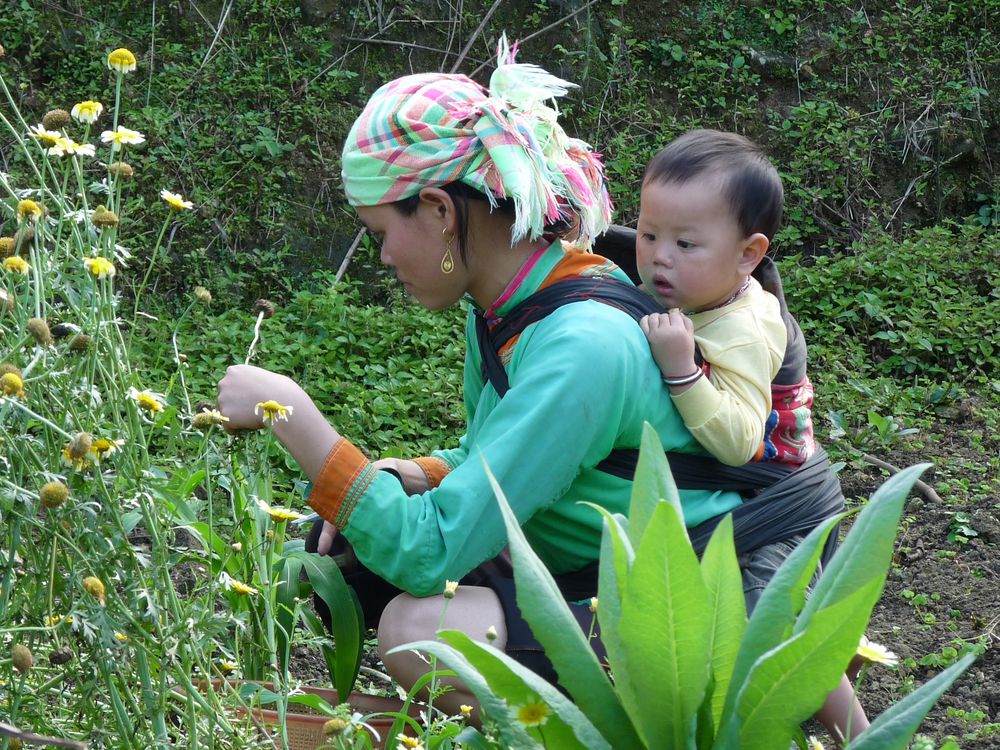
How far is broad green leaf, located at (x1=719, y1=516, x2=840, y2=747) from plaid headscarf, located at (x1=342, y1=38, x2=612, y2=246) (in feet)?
3.13

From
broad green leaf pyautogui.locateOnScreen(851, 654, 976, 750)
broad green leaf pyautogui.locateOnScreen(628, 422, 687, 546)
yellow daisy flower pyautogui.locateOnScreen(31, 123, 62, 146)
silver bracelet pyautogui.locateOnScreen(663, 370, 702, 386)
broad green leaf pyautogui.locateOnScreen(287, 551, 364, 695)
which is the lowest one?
broad green leaf pyautogui.locateOnScreen(287, 551, 364, 695)

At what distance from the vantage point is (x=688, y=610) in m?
1.61

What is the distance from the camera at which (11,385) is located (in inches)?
64.3

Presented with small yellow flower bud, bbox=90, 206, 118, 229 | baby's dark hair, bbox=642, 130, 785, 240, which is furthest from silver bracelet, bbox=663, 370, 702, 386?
small yellow flower bud, bbox=90, 206, 118, 229

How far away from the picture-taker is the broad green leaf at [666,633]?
61.5 inches

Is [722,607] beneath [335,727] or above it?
above

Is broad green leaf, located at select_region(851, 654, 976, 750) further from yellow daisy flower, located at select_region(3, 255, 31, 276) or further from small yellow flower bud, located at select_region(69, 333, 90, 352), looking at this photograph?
yellow daisy flower, located at select_region(3, 255, 31, 276)

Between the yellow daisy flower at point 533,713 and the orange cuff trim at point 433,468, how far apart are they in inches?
48.2

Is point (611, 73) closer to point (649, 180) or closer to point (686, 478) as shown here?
point (649, 180)

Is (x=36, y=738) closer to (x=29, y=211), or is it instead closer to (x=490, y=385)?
(x=29, y=211)

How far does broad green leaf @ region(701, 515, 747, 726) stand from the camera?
65.0 inches

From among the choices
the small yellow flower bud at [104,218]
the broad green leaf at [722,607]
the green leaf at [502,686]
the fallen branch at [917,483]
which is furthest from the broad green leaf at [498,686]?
the fallen branch at [917,483]

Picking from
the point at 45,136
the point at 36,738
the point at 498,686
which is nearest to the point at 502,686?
the point at 498,686

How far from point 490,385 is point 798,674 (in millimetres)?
1190
